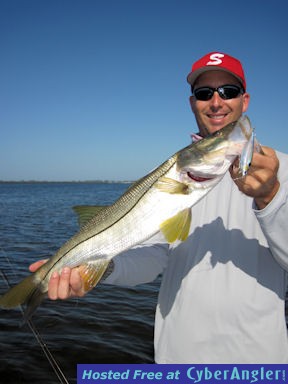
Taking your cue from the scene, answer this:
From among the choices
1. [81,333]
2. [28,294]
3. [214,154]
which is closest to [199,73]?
[214,154]

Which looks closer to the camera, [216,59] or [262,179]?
[262,179]

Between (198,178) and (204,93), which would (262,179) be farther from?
(204,93)

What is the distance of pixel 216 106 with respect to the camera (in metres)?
3.86

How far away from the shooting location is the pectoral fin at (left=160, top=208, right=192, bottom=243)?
3029 mm

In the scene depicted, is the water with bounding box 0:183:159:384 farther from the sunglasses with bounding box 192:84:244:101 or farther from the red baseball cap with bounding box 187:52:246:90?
the red baseball cap with bounding box 187:52:246:90

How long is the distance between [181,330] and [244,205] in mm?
1400

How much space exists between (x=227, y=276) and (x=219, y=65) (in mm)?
A: 2541

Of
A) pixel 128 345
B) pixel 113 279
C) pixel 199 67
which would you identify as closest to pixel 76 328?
pixel 128 345

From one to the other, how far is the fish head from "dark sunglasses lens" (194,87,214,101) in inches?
41.3

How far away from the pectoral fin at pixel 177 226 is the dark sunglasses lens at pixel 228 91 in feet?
5.50

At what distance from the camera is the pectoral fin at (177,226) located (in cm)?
303

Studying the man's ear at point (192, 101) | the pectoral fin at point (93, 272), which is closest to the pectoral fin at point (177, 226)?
the pectoral fin at point (93, 272)

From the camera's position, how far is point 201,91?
4.07 m

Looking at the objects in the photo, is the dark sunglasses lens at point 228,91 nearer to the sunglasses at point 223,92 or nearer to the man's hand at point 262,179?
the sunglasses at point 223,92
